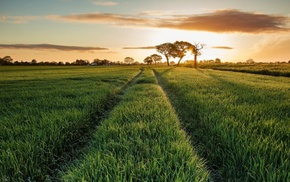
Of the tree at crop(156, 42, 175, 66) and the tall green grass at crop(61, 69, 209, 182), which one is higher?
the tree at crop(156, 42, 175, 66)

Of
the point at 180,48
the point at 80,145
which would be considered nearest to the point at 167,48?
the point at 180,48

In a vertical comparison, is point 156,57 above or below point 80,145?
above

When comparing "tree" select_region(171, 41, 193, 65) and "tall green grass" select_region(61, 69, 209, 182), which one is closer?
"tall green grass" select_region(61, 69, 209, 182)

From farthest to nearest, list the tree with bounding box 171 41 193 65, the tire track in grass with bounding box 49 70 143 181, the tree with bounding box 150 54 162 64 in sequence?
the tree with bounding box 150 54 162 64 < the tree with bounding box 171 41 193 65 < the tire track in grass with bounding box 49 70 143 181

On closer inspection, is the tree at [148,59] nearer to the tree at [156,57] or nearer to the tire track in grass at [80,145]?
the tree at [156,57]

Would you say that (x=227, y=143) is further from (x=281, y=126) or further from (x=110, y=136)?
(x=110, y=136)

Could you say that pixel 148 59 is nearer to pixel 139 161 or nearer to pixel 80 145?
pixel 80 145

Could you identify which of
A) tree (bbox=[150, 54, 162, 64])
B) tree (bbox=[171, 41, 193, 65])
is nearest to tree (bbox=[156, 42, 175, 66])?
tree (bbox=[171, 41, 193, 65])

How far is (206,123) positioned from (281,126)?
6.03 ft

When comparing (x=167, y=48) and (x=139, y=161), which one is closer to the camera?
(x=139, y=161)

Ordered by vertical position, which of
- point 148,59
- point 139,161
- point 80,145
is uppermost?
point 148,59

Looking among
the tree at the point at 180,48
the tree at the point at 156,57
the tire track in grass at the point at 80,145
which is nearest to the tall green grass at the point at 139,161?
the tire track in grass at the point at 80,145

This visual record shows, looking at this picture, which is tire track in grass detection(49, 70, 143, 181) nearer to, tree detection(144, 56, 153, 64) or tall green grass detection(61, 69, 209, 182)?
tall green grass detection(61, 69, 209, 182)

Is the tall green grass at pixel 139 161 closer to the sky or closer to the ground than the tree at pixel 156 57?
closer to the ground
